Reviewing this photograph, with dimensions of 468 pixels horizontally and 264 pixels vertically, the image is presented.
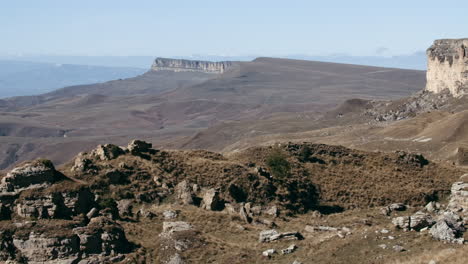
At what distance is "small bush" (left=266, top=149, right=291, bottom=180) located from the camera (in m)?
34.4

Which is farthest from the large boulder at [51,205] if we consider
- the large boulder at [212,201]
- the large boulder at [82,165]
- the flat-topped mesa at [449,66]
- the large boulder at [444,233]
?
the flat-topped mesa at [449,66]

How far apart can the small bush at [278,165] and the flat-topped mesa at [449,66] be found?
68.9 metres

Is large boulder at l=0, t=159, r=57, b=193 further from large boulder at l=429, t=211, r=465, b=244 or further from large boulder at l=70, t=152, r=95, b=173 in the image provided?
large boulder at l=429, t=211, r=465, b=244

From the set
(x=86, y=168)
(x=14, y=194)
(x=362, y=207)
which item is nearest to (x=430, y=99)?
(x=362, y=207)

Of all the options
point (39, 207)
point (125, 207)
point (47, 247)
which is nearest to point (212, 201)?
point (125, 207)

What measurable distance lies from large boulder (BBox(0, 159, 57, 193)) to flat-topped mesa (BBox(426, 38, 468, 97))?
84.0m

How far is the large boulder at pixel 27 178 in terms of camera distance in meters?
25.0

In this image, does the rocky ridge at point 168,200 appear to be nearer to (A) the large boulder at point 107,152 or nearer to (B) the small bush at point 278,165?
Result: (A) the large boulder at point 107,152

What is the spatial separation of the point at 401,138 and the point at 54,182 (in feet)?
185

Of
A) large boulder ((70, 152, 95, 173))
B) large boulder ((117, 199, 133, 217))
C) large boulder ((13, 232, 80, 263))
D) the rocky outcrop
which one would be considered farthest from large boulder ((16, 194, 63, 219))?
the rocky outcrop

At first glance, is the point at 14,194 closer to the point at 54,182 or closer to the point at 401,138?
the point at 54,182

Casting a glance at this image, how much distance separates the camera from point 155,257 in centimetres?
2339

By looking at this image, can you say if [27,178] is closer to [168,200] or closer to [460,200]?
[168,200]

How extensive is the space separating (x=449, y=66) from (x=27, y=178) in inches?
3501
